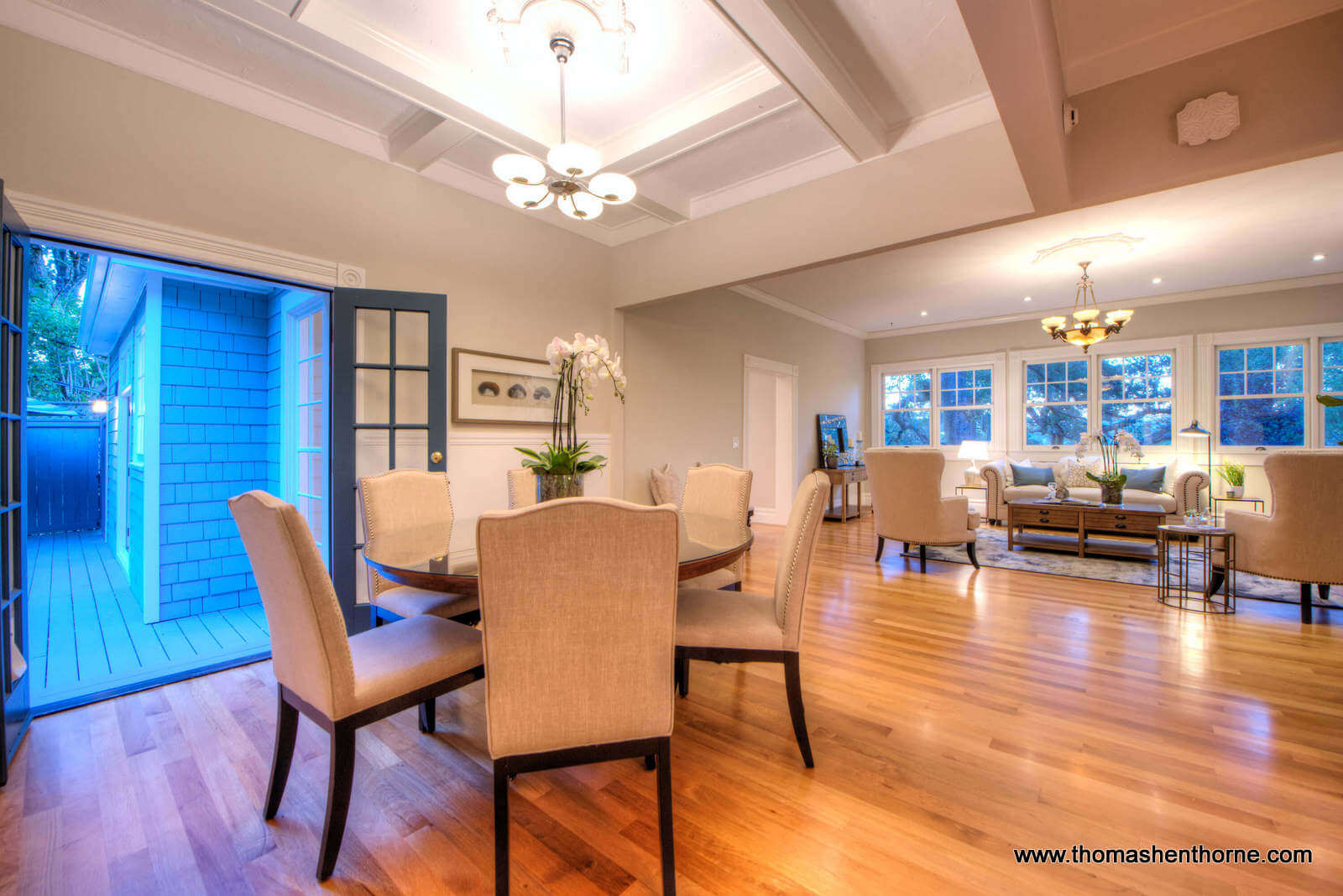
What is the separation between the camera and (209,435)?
377cm

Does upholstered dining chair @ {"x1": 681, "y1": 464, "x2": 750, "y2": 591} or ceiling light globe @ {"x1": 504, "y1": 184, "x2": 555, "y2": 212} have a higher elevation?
ceiling light globe @ {"x1": 504, "y1": 184, "x2": 555, "y2": 212}

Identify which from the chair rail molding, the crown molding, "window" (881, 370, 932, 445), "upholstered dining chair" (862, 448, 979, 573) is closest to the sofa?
"window" (881, 370, 932, 445)

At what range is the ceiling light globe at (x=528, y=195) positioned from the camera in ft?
8.27

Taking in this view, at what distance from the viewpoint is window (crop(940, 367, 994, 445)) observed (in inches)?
321

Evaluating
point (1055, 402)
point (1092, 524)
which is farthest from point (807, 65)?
point (1055, 402)

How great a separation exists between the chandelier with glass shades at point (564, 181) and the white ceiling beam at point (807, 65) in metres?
0.72

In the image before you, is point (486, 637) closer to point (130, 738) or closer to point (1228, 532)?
point (130, 738)

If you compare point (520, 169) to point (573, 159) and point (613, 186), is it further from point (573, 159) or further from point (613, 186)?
point (613, 186)

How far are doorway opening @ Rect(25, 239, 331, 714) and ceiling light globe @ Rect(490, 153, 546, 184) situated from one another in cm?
140

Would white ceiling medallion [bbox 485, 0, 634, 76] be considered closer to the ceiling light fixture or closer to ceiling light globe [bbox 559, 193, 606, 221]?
ceiling light globe [bbox 559, 193, 606, 221]

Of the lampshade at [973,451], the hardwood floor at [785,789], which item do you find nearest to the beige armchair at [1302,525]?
the hardwood floor at [785,789]

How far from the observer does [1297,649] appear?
110 inches

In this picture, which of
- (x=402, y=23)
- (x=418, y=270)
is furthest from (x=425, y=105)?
(x=418, y=270)

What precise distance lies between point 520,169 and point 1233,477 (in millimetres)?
7544
